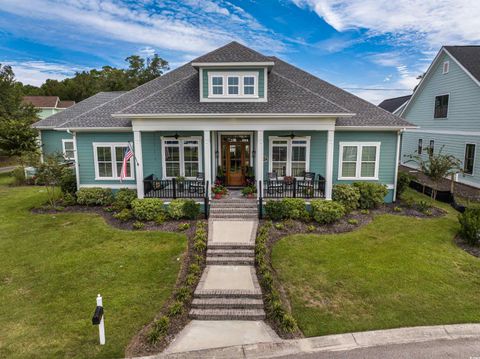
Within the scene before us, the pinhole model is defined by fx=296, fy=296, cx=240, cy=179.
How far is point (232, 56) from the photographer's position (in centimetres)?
1367

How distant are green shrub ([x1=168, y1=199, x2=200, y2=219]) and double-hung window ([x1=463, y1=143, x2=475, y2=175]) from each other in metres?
16.7

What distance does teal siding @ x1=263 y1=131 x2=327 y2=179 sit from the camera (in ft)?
48.7

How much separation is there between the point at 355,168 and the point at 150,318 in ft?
39.2

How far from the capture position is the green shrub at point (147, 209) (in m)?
12.3

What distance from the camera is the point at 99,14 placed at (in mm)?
15094

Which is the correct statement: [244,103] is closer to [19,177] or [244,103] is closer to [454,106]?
[454,106]

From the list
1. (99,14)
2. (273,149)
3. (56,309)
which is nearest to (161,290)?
(56,309)

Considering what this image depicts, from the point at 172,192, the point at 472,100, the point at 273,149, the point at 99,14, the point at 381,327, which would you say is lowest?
the point at 381,327

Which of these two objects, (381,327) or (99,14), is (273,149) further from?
(99,14)

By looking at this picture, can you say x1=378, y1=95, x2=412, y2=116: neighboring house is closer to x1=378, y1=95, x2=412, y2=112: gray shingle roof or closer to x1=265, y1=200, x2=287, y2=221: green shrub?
x1=378, y1=95, x2=412, y2=112: gray shingle roof

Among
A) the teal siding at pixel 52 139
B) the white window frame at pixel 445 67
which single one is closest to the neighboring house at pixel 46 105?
the teal siding at pixel 52 139

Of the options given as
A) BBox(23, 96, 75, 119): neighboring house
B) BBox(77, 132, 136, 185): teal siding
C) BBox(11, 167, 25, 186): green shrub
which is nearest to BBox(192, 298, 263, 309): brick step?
BBox(77, 132, 136, 185): teal siding

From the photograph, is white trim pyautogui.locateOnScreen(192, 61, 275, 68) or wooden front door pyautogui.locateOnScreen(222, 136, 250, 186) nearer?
white trim pyautogui.locateOnScreen(192, 61, 275, 68)

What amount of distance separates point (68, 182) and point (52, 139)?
28.2 feet
